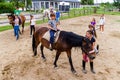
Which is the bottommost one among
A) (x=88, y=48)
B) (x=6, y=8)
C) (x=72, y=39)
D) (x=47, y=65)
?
(x=47, y=65)

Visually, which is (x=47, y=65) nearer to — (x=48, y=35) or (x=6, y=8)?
(x=48, y=35)

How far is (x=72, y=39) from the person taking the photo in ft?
26.7

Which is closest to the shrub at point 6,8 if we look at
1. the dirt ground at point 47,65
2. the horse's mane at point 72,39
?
the dirt ground at point 47,65

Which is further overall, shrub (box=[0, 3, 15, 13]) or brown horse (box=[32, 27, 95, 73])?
shrub (box=[0, 3, 15, 13])

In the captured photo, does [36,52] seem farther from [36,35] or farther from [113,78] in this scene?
[113,78]

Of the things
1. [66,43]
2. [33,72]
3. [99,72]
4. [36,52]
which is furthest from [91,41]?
[36,52]

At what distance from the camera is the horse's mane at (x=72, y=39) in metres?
7.97

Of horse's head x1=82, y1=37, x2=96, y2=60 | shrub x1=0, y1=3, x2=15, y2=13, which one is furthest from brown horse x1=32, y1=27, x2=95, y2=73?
shrub x1=0, y1=3, x2=15, y2=13

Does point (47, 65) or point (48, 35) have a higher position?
point (48, 35)

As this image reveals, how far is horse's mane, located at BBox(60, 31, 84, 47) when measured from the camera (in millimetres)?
7969

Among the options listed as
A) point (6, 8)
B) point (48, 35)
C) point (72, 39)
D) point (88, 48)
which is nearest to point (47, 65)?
point (48, 35)

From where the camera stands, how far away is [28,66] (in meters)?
9.21

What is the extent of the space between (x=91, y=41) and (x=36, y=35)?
114 inches

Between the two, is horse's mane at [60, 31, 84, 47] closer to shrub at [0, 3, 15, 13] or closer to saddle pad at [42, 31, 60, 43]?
saddle pad at [42, 31, 60, 43]
